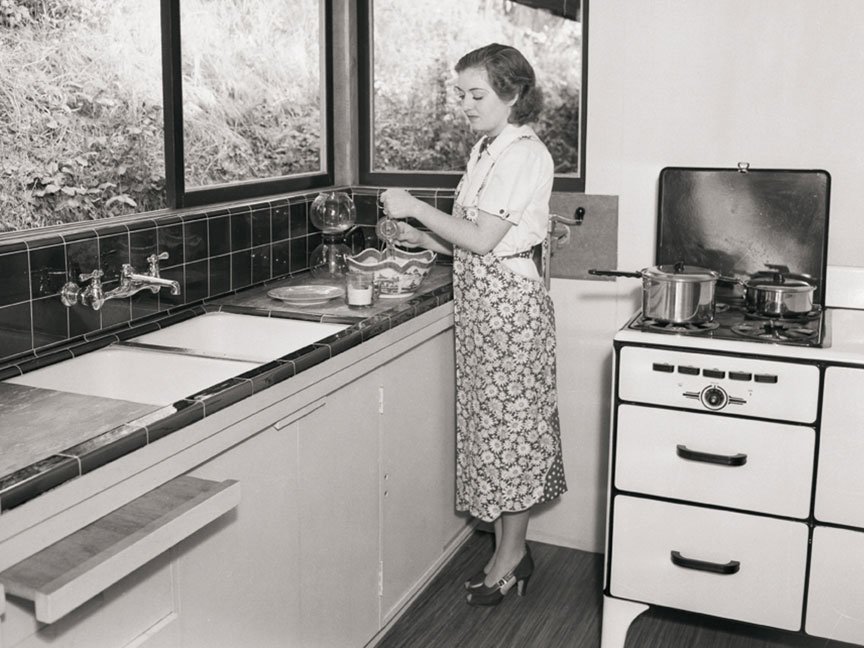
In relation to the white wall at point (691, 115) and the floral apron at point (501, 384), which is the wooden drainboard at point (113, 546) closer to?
the floral apron at point (501, 384)

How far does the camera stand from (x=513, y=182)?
2645 millimetres

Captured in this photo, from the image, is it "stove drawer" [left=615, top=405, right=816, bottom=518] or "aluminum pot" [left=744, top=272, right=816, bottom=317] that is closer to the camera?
"stove drawer" [left=615, top=405, right=816, bottom=518]

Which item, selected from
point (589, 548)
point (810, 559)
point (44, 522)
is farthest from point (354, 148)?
point (44, 522)

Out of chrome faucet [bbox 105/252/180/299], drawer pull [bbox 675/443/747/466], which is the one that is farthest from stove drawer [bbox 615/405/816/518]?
chrome faucet [bbox 105/252/180/299]

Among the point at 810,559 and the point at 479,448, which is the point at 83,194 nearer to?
the point at 479,448

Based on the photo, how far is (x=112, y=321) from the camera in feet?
7.89

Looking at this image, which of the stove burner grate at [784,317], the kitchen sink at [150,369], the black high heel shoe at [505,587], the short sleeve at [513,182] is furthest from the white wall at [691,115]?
the kitchen sink at [150,369]

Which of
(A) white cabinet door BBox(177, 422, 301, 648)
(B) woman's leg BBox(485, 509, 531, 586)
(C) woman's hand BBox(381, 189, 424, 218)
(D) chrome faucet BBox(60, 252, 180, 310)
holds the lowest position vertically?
(B) woman's leg BBox(485, 509, 531, 586)

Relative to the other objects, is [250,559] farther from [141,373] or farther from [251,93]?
[251,93]

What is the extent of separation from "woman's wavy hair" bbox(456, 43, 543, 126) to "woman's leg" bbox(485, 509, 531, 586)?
3.95ft

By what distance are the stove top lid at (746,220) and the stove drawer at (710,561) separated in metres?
0.77

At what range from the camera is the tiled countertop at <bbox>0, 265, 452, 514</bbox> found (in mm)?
1503

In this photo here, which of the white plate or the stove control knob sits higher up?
the white plate

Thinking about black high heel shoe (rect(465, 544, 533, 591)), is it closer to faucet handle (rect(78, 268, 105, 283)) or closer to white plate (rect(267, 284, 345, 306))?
white plate (rect(267, 284, 345, 306))
